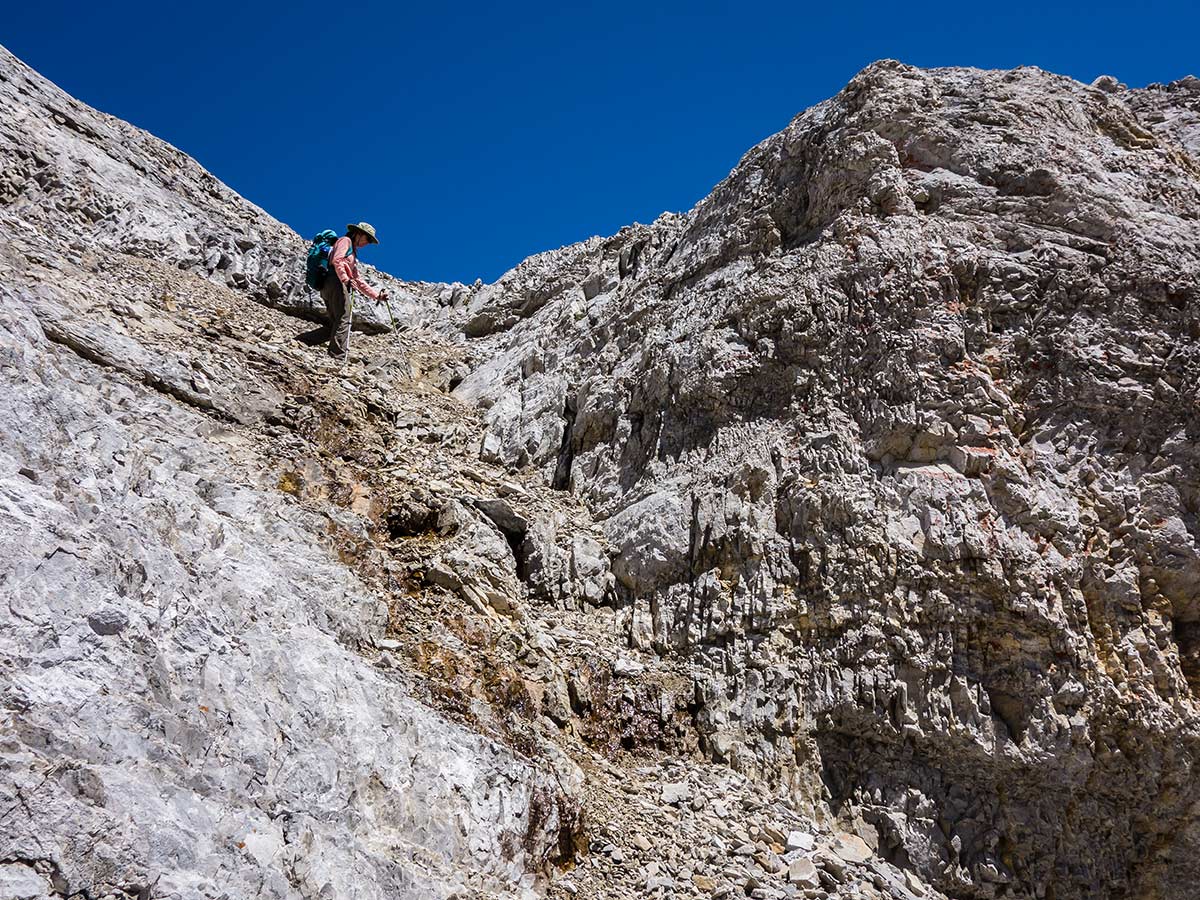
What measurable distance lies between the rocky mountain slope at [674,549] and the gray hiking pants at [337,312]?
0.71 m

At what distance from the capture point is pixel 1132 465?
11.8 meters

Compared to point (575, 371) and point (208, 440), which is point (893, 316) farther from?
point (208, 440)

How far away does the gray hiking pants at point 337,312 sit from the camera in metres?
16.1

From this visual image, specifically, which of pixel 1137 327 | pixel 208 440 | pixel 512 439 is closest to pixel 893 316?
pixel 1137 327

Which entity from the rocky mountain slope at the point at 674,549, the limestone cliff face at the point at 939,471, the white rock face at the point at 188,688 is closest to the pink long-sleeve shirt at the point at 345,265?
the rocky mountain slope at the point at 674,549

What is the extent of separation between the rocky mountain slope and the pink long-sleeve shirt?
1.32 meters

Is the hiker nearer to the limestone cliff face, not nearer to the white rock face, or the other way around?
the limestone cliff face

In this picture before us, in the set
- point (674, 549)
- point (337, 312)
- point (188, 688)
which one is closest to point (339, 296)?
point (337, 312)

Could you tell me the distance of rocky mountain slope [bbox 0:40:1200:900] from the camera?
6.59m

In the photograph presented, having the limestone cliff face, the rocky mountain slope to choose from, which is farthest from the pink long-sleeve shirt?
the limestone cliff face

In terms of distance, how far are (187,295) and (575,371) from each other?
6924mm

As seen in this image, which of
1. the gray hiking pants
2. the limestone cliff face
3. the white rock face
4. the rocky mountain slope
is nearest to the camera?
the white rock face

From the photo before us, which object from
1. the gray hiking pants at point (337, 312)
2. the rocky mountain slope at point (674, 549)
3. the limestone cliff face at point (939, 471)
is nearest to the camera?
the rocky mountain slope at point (674, 549)

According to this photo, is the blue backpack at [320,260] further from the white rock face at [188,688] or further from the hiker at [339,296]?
the white rock face at [188,688]
